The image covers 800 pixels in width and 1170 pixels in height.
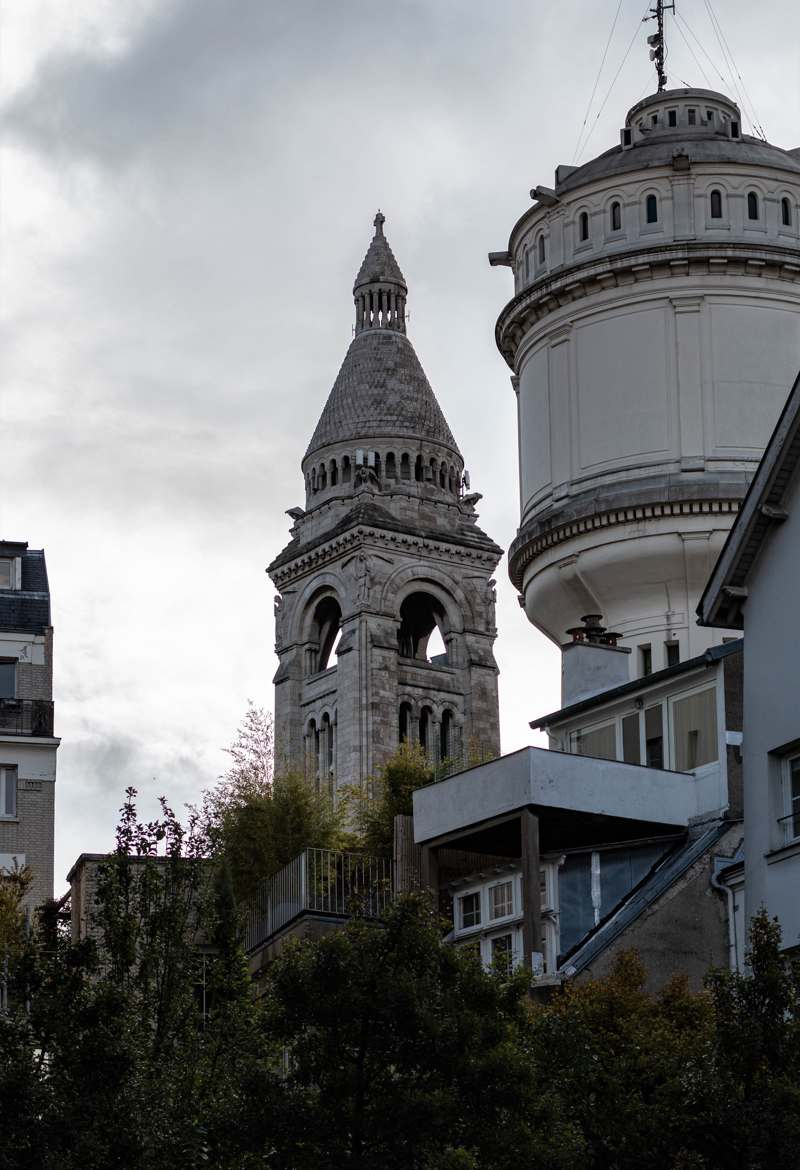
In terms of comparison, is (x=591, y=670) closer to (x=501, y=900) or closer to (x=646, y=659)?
(x=646, y=659)

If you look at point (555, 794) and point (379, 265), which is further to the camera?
point (379, 265)

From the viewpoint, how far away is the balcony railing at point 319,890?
45188mm

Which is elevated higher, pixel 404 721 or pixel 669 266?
pixel 404 721

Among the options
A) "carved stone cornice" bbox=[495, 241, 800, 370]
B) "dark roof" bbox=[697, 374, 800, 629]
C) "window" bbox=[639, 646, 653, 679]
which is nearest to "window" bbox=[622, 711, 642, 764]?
"window" bbox=[639, 646, 653, 679]

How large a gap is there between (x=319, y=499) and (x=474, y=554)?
10118 mm

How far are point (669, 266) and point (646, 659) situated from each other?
29.6ft

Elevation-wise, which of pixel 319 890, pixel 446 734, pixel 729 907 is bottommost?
pixel 729 907

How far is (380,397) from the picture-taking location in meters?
146

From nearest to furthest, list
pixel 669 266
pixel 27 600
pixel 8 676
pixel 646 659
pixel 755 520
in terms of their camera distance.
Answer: pixel 755 520
pixel 646 659
pixel 669 266
pixel 8 676
pixel 27 600

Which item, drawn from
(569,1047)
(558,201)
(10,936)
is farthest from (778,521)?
(558,201)

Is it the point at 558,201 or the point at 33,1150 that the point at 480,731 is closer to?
the point at 558,201

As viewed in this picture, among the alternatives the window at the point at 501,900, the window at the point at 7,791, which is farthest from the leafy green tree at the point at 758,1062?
the window at the point at 7,791

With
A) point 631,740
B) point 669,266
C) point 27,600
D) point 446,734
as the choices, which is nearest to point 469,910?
point 631,740

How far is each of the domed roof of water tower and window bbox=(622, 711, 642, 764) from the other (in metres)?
101
